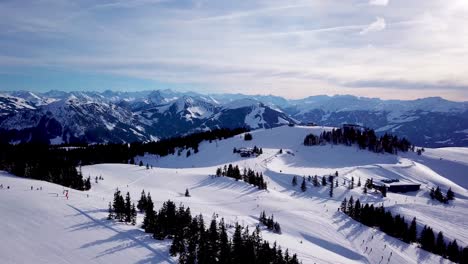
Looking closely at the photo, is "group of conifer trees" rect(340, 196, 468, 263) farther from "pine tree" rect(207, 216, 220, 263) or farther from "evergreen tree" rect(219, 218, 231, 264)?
"evergreen tree" rect(219, 218, 231, 264)

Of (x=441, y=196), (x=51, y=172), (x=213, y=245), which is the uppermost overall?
(x=51, y=172)

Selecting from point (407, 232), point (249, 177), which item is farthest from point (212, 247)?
point (249, 177)

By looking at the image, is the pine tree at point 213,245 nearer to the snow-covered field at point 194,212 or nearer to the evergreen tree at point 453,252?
the snow-covered field at point 194,212

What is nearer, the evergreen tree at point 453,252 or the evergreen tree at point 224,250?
the evergreen tree at point 224,250

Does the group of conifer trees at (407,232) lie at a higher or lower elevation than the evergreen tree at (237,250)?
lower

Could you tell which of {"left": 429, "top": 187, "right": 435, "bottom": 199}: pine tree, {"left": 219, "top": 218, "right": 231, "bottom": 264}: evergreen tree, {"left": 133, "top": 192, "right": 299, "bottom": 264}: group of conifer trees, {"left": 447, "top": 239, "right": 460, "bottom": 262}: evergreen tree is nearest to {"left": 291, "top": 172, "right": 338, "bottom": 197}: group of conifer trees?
{"left": 429, "top": 187, "right": 435, "bottom": 199}: pine tree

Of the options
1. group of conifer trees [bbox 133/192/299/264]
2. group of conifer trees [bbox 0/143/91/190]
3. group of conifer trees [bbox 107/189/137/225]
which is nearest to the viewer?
group of conifer trees [bbox 133/192/299/264]

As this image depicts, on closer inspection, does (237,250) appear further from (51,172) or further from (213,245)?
(51,172)

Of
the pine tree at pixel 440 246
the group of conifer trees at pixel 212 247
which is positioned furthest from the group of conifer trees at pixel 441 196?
the group of conifer trees at pixel 212 247
